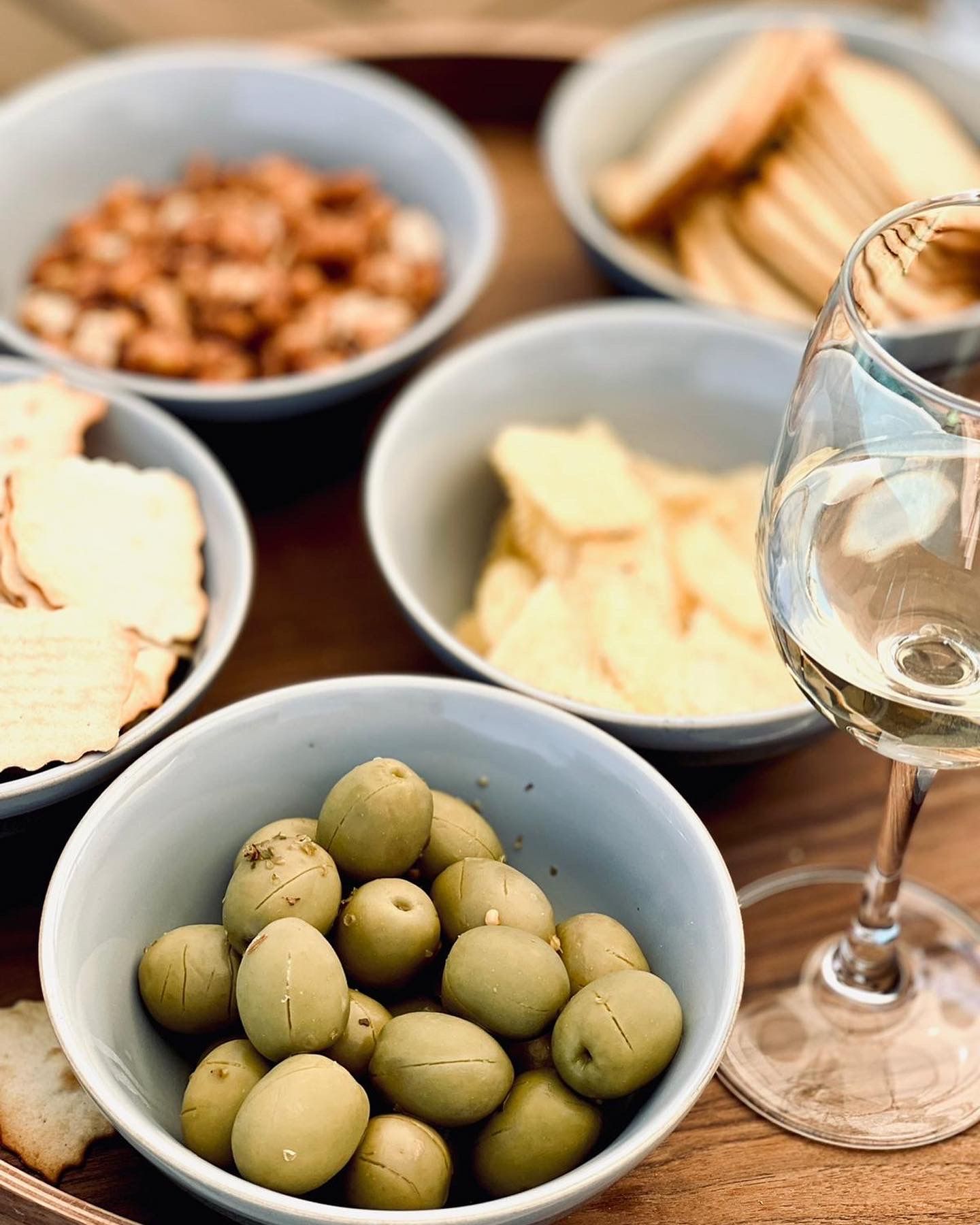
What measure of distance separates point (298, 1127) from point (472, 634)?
0.34 metres

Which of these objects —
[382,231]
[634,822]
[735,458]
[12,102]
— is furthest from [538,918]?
[12,102]

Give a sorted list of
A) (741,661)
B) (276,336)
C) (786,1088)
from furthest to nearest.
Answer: (276,336) → (741,661) → (786,1088)

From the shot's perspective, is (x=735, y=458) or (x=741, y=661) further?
(x=735, y=458)

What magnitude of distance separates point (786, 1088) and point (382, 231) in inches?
24.8

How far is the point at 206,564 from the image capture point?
71 cm

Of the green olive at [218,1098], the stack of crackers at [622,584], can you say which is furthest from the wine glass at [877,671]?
the green olive at [218,1098]

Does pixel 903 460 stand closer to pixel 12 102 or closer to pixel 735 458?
pixel 735 458

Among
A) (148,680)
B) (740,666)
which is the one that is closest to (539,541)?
(740,666)

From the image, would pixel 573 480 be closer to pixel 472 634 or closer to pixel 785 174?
pixel 472 634

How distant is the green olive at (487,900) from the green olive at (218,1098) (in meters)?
0.09

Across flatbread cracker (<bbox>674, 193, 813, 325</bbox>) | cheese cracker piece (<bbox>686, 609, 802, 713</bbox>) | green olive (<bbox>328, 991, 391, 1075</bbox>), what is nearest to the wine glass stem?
cheese cracker piece (<bbox>686, 609, 802, 713</bbox>)

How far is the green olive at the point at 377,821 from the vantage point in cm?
53

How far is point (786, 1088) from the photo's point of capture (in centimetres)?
58

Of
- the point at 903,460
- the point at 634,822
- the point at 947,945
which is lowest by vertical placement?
the point at 947,945
